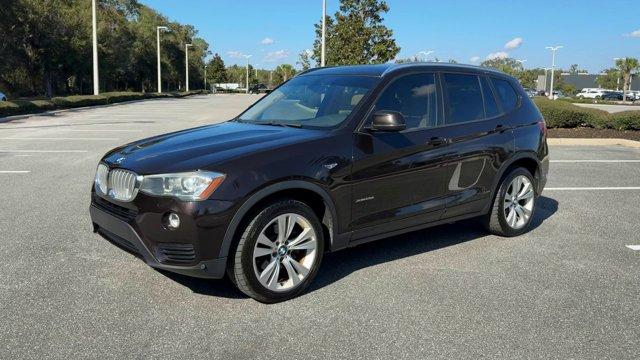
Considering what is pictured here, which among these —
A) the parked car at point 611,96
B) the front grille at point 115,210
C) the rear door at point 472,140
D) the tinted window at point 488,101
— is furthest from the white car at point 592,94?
the front grille at point 115,210

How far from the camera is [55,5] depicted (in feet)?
140

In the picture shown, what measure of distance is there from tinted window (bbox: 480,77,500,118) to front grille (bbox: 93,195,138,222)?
3549 millimetres

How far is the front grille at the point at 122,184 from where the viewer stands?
12.8 ft

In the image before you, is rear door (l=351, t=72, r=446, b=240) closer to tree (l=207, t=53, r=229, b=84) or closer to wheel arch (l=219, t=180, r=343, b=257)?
wheel arch (l=219, t=180, r=343, b=257)

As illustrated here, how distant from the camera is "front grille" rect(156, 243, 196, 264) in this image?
3.70 meters

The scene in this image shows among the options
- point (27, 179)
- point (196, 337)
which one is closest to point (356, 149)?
point (196, 337)

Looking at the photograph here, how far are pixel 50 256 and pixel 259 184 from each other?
243cm

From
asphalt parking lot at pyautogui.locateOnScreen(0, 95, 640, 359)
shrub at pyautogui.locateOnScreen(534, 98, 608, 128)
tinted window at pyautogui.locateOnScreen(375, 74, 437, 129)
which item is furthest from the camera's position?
shrub at pyautogui.locateOnScreen(534, 98, 608, 128)

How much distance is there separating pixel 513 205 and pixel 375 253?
1707 millimetres

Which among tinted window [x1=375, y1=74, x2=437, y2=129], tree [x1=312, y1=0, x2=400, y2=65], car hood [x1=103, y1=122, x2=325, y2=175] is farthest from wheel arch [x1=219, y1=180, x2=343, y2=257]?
tree [x1=312, y1=0, x2=400, y2=65]

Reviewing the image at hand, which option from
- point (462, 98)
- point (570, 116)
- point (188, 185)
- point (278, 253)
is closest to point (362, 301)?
point (278, 253)

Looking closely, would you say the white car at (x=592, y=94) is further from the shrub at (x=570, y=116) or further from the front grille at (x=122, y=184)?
the front grille at (x=122, y=184)

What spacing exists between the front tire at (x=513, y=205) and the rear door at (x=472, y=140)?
23 centimetres

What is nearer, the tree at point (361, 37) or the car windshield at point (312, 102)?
the car windshield at point (312, 102)
